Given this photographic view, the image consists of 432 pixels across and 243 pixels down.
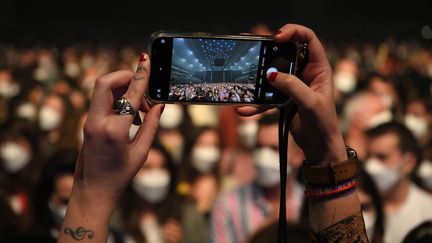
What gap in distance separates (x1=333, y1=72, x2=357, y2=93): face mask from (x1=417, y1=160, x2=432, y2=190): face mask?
4.66 meters

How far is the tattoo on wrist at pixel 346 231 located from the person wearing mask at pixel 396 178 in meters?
2.11

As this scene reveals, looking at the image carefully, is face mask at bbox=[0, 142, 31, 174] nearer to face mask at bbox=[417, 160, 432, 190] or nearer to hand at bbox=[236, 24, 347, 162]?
face mask at bbox=[417, 160, 432, 190]

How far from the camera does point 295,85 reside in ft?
5.23

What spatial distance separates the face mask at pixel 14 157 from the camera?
5.30 meters

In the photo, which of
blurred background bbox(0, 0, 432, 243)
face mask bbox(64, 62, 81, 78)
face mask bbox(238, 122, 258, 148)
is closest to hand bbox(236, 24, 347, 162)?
blurred background bbox(0, 0, 432, 243)

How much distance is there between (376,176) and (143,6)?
90.8 ft

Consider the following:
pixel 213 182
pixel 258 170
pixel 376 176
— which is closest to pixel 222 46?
pixel 258 170

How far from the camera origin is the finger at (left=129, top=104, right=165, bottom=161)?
1504 millimetres

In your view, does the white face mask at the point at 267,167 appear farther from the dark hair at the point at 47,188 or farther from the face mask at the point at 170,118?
the face mask at the point at 170,118

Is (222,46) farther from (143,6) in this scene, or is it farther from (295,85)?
(143,6)

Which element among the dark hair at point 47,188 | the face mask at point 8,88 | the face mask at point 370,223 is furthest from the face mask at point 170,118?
Answer: the face mask at point 8,88

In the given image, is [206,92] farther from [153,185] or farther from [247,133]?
[247,133]

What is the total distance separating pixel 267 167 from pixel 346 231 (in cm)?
270

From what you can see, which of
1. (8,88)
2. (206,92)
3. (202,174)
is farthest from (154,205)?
(8,88)
